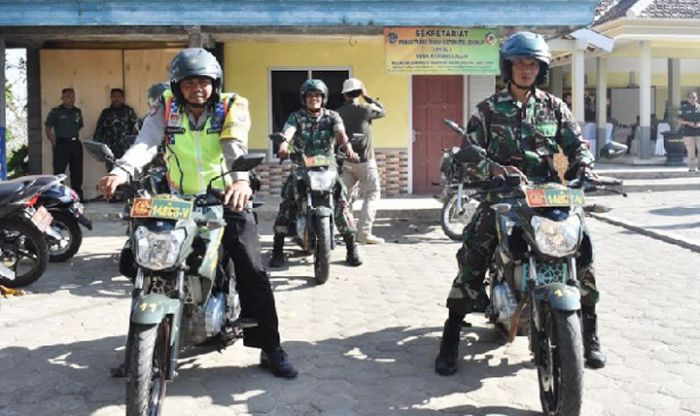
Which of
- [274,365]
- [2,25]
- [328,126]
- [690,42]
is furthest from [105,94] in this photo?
[690,42]

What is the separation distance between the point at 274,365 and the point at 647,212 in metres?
8.69

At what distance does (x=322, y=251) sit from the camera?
22.0 feet

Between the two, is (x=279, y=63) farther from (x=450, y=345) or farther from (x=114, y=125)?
(x=450, y=345)

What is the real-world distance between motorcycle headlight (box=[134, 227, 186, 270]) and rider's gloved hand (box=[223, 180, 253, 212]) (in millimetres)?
367

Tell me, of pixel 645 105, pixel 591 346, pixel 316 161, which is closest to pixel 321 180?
pixel 316 161

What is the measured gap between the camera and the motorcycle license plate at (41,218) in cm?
674

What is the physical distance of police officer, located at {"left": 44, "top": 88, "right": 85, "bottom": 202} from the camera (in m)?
12.0

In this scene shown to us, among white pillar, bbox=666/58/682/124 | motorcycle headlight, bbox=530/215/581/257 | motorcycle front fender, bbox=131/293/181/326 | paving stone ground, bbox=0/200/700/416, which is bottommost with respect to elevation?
paving stone ground, bbox=0/200/700/416

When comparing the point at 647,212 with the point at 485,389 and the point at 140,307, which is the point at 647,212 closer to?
the point at 485,389

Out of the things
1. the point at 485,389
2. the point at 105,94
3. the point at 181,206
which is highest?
the point at 105,94

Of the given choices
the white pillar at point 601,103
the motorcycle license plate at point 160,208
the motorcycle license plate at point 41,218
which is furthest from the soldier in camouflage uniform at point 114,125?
the white pillar at point 601,103

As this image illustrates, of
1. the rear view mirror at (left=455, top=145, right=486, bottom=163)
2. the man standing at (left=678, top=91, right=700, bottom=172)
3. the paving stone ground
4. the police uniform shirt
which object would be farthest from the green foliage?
the man standing at (left=678, top=91, right=700, bottom=172)

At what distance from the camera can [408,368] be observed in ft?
14.9

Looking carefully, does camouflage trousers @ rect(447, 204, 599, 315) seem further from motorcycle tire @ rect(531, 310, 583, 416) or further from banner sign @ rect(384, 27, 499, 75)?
banner sign @ rect(384, 27, 499, 75)
